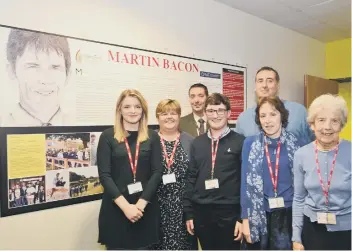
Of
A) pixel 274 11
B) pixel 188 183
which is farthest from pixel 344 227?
pixel 274 11

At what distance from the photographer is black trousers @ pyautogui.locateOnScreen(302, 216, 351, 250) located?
5.27ft

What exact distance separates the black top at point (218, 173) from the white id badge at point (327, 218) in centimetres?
51

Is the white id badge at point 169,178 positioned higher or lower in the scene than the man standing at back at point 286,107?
lower

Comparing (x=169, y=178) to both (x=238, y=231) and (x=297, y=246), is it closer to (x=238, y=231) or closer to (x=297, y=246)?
(x=238, y=231)

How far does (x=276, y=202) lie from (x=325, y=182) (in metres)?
0.32

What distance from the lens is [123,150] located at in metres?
2.00

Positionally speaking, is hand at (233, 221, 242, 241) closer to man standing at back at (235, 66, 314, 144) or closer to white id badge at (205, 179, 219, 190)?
white id badge at (205, 179, 219, 190)

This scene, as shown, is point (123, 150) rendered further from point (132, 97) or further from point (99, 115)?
point (99, 115)

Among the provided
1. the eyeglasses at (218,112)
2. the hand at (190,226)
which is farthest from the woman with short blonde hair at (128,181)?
the eyeglasses at (218,112)

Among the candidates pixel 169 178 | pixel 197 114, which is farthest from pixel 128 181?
pixel 197 114

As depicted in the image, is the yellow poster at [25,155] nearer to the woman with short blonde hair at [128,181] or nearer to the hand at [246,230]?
the woman with short blonde hair at [128,181]

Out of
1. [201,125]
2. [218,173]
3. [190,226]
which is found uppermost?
[201,125]

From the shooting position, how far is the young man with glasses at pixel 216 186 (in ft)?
6.49

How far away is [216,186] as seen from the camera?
6.51ft
